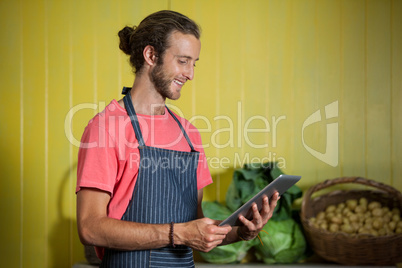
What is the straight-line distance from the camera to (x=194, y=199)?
168cm

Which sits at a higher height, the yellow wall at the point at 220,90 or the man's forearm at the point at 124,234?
the yellow wall at the point at 220,90

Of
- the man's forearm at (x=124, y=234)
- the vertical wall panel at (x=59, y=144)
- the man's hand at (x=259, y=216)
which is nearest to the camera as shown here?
the man's forearm at (x=124, y=234)

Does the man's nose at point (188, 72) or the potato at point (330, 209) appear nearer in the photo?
the man's nose at point (188, 72)

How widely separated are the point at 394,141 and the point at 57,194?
2258 millimetres

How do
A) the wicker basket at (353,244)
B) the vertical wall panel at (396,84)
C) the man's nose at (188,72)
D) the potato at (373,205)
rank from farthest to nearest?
the vertical wall panel at (396,84) < the potato at (373,205) < the wicker basket at (353,244) < the man's nose at (188,72)

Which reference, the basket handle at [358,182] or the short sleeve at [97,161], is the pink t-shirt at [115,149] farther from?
the basket handle at [358,182]

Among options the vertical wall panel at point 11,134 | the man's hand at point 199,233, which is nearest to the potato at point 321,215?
the man's hand at point 199,233

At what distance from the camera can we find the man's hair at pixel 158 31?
1569 millimetres

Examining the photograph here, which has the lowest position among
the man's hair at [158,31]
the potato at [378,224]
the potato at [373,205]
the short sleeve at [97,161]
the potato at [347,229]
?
the potato at [347,229]

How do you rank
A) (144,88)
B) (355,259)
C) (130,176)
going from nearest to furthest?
(130,176) < (144,88) < (355,259)

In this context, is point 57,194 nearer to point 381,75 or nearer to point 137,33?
point 137,33

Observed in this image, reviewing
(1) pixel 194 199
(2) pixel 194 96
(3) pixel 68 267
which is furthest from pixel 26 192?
(1) pixel 194 199

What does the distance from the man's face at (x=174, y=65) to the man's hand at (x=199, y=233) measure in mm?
452

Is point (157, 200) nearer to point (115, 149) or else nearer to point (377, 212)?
point (115, 149)
